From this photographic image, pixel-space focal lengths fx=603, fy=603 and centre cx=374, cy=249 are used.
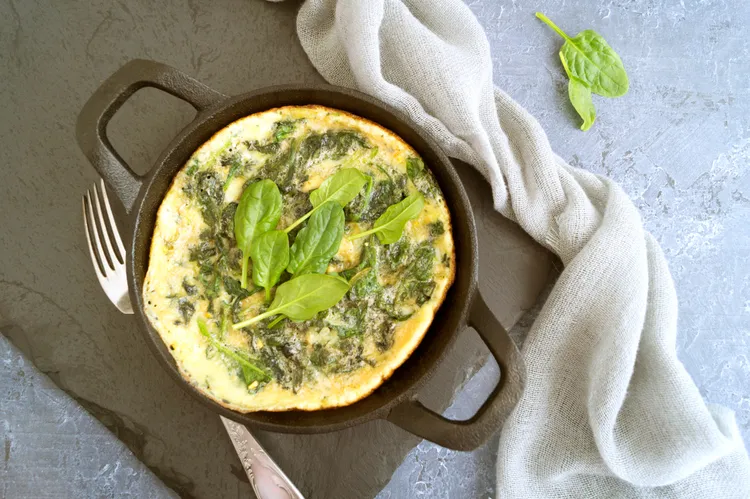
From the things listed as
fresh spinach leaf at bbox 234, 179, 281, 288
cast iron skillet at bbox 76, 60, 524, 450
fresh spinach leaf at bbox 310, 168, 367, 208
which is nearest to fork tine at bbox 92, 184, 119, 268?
cast iron skillet at bbox 76, 60, 524, 450

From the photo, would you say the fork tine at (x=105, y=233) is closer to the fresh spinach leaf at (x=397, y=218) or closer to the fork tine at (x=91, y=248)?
the fork tine at (x=91, y=248)

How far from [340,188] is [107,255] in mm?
1000

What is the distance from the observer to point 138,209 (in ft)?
6.64

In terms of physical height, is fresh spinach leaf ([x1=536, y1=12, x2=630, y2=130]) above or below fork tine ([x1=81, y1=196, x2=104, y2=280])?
above

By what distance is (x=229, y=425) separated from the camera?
A: 7.57ft

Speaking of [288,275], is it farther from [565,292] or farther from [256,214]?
[565,292]

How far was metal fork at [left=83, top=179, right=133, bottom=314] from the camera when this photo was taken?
230 centimetres

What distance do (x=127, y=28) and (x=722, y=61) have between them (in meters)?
2.65

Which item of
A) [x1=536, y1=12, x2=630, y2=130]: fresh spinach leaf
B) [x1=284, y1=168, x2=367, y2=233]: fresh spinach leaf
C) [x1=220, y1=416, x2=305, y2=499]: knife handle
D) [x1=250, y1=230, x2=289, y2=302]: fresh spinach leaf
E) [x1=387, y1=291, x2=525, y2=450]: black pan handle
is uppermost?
[x1=536, y1=12, x2=630, y2=130]: fresh spinach leaf

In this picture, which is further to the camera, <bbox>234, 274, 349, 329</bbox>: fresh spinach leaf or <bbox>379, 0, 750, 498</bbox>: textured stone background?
<bbox>379, 0, 750, 498</bbox>: textured stone background

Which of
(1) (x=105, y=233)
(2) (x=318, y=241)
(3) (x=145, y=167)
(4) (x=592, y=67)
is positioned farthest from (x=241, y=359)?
(4) (x=592, y=67)

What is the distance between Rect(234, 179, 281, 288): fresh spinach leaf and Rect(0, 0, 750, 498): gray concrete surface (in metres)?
0.69

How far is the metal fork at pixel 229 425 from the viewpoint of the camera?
7.48 ft

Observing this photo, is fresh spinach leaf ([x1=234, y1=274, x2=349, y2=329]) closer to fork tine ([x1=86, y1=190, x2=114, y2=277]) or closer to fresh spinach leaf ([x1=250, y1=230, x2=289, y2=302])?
fresh spinach leaf ([x1=250, y1=230, x2=289, y2=302])
